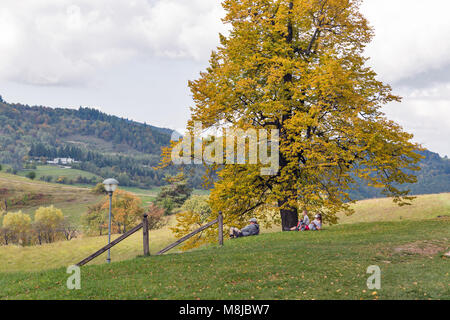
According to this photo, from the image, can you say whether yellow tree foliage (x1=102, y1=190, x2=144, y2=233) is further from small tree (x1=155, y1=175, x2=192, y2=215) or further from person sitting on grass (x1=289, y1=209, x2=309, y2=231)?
person sitting on grass (x1=289, y1=209, x2=309, y2=231)

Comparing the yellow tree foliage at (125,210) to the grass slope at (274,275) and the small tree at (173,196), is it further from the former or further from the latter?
the grass slope at (274,275)

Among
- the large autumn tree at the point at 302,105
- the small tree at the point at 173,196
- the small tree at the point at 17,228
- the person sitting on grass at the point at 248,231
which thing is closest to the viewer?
the large autumn tree at the point at 302,105

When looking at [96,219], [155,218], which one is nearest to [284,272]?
[155,218]

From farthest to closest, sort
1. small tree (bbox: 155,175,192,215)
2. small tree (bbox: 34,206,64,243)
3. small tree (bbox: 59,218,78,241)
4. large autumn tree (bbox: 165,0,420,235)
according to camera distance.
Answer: small tree (bbox: 59,218,78,241) → small tree (bbox: 155,175,192,215) → small tree (bbox: 34,206,64,243) → large autumn tree (bbox: 165,0,420,235)

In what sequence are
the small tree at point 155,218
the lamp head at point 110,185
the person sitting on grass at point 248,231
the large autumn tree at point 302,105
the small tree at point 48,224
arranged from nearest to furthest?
the large autumn tree at point 302,105, the lamp head at point 110,185, the person sitting on grass at point 248,231, the small tree at point 155,218, the small tree at point 48,224

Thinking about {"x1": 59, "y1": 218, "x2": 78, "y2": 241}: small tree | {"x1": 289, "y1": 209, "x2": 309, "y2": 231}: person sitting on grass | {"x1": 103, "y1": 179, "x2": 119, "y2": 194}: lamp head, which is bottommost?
{"x1": 59, "y1": 218, "x2": 78, "y2": 241}: small tree

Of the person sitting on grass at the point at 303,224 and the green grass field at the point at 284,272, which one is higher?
the person sitting on grass at the point at 303,224

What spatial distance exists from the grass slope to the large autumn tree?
4.56 meters

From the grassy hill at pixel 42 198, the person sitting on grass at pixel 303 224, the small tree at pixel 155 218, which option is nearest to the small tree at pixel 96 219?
the small tree at pixel 155 218

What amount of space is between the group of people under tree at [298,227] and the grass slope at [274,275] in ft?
16.8

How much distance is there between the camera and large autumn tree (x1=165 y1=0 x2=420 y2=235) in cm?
2181

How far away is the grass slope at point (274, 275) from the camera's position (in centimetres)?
1120

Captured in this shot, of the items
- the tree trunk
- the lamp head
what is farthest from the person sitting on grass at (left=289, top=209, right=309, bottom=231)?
the lamp head

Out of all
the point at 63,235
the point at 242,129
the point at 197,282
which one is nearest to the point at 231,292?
the point at 197,282
